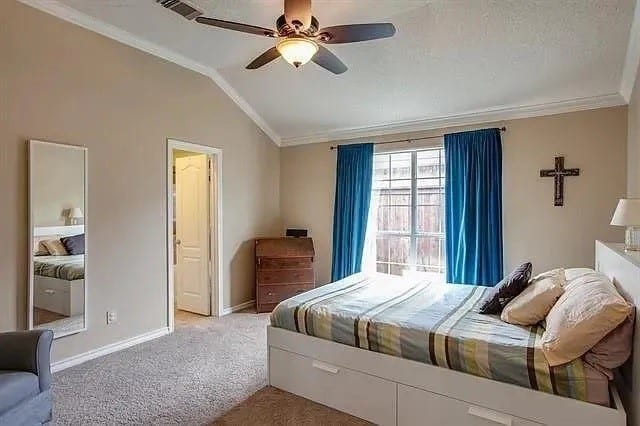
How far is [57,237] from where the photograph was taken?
3158 millimetres

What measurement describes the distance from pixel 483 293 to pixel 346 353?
1.41 meters

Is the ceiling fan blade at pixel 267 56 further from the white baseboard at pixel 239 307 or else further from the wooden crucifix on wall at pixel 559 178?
the white baseboard at pixel 239 307

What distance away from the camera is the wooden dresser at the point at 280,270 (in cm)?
489

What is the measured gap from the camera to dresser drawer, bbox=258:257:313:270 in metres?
4.88

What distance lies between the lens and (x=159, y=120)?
3.98 meters

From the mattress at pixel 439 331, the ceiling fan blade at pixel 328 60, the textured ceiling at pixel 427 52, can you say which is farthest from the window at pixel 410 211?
the ceiling fan blade at pixel 328 60

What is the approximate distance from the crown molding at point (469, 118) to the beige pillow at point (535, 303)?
7.45ft

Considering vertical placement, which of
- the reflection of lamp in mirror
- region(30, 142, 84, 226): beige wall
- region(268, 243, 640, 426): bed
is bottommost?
region(268, 243, 640, 426): bed

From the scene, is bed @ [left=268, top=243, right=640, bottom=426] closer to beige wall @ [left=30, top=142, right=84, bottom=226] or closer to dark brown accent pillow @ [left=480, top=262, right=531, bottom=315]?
dark brown accent pillow @ [left=480, top=262, right=531, bottom=315]

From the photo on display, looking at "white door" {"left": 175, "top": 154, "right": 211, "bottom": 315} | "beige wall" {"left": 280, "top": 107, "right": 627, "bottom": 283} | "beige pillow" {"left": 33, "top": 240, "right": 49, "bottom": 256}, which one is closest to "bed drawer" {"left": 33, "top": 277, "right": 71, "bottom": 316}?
"beige pillow" {"left": 33, "top": 240, "right": 49, "bottom": 256}

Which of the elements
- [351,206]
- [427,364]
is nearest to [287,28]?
[427,364]

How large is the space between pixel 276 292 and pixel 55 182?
2.79 meters

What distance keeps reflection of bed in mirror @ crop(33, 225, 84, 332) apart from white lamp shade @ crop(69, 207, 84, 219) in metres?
0.09

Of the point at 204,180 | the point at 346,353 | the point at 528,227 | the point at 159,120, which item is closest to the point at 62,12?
the point at 159,120
